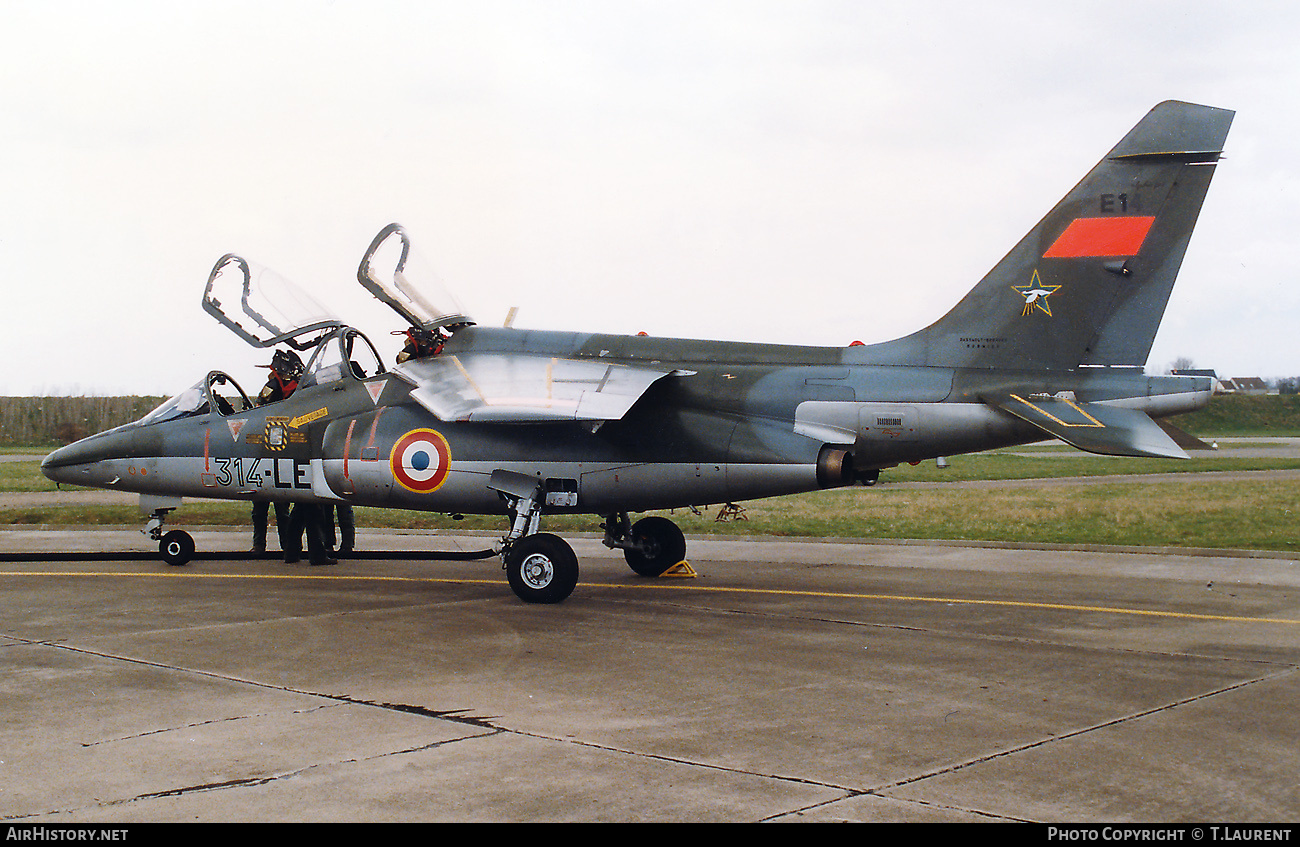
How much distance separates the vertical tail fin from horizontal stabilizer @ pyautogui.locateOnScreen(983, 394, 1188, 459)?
1.82 ft

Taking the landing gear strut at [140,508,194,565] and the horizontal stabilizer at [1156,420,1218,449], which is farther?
the landing gear strut at [140,508,194,565]

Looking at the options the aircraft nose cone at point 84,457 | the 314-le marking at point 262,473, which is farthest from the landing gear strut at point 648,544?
the aircraft nose cone at point 84,457

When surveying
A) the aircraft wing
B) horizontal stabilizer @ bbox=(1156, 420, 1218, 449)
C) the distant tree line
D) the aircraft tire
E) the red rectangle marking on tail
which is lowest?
the aircraft tire

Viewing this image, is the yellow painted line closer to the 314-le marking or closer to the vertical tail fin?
the 314-le marking

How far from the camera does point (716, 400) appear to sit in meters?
12.0

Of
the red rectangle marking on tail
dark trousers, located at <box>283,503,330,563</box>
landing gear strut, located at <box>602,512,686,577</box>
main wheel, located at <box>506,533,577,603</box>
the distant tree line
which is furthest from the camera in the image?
the distant tree line

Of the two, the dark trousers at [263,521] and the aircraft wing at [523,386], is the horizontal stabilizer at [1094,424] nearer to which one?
the aircraft wing at [523,386]

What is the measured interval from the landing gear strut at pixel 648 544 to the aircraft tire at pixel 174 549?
5838 mm

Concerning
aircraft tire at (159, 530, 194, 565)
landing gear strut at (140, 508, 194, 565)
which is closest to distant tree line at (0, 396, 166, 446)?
landing gear strut at (140, 508, 194, 565)

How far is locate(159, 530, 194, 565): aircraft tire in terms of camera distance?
1471 centimetres

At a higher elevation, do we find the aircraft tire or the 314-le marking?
the 314-le marking

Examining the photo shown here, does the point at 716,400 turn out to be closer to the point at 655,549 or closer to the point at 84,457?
the point at 655,549

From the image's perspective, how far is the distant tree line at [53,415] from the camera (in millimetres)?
47531
